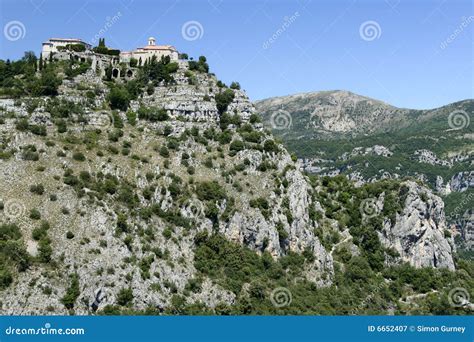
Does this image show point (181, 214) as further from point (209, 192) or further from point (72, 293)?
point (72, 293)

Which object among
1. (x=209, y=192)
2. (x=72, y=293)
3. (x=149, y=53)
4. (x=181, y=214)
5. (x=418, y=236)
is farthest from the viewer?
(x=149, y=53)

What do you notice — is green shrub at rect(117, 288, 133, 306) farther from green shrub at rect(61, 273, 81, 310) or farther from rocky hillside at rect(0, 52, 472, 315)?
green shrub at rect(61, 273, 81, 310)

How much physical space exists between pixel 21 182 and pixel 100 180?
1013 centimetres

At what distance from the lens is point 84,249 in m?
74.2

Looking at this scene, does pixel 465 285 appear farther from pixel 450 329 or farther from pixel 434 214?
pixel 450 329

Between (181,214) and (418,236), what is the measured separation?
43663 mm

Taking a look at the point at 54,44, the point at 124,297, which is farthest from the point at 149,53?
the point at 124,297

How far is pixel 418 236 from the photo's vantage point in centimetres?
10650

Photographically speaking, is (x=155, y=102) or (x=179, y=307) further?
(x=155, y=102)

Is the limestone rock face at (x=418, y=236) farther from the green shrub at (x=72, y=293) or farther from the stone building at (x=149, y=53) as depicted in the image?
the green shrub at (x=72, y=293)

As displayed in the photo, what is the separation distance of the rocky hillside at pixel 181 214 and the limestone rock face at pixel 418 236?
0.77ft

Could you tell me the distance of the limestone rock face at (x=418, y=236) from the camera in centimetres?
10581

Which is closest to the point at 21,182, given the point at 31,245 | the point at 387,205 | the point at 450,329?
the point at 31,245

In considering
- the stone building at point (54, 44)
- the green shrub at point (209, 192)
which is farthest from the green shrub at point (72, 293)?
the stone building at point (54, 44)
